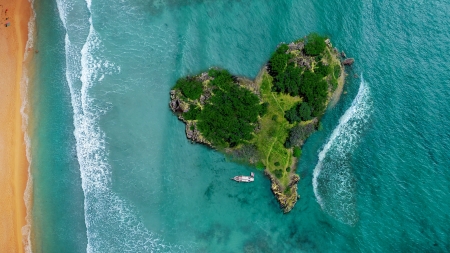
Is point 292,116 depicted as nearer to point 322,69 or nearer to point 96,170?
point 322,69

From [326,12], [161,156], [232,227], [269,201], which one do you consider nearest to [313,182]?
[269,201]

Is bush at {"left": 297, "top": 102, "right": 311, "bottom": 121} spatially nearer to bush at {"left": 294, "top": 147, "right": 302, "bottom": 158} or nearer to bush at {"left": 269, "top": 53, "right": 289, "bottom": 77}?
bush at {"left": 294, "top": 147, "right": 302, "bottom": 158}

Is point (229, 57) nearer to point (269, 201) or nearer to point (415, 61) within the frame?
point (269, 201)

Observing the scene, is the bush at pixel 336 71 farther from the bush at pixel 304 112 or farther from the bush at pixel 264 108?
the bush at pixel 264 108

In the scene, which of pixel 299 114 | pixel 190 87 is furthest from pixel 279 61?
pixel 190 87

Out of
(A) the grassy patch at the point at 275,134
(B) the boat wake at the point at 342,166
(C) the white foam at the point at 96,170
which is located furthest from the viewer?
(A) the grassy patch at the point at 275,134

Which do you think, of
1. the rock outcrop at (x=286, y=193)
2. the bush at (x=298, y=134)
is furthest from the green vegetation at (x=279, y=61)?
the rock outcrop at (x=286, y=193)

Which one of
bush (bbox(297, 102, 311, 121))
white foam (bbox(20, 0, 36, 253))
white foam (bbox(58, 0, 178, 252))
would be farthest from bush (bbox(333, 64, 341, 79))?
white foam (bbox(20, 0, 36, 253))
